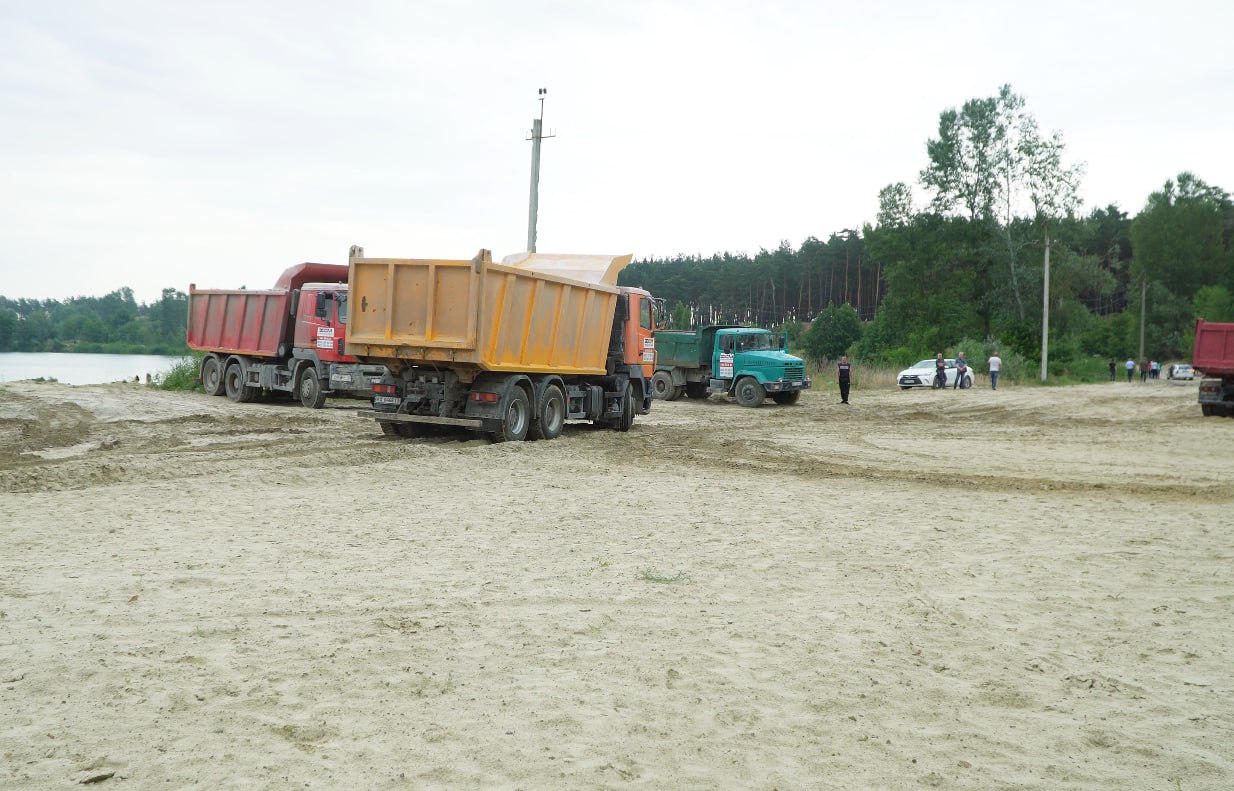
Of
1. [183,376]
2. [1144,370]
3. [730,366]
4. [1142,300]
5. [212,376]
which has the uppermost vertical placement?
[1142,300]

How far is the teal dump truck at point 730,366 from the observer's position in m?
32.0

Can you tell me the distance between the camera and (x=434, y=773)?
3783mm

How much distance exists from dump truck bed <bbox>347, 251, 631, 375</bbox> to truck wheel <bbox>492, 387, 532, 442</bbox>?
0.49 meters

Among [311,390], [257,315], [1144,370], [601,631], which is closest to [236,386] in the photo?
[257,315]

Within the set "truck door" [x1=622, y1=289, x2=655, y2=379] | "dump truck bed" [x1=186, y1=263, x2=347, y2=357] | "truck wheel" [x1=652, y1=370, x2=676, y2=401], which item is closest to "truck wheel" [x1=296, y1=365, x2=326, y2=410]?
"dump truck bed" [x1=186, y1=263, x2=347, y2=357]

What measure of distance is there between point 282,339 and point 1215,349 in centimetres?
2370

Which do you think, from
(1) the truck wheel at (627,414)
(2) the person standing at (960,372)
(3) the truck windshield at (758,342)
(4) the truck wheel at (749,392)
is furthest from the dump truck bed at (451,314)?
(2) the person standing at (960,372)

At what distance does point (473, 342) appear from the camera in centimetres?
1502

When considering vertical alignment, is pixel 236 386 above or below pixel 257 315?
below

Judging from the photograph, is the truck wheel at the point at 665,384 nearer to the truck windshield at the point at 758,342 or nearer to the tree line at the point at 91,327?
the truck windshield at the point at 758,342

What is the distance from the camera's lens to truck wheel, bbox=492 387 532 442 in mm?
16297

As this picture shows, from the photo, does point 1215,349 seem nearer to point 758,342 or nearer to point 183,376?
point 758,342

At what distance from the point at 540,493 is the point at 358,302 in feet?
20.1

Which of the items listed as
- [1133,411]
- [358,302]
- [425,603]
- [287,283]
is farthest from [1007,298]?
[425,603]
